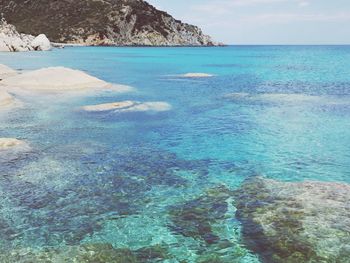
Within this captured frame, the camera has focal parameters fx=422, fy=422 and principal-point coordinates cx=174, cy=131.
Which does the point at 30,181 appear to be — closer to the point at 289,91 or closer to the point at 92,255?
the point at 92,255

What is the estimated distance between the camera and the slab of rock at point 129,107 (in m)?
40.8

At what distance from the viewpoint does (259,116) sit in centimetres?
3975

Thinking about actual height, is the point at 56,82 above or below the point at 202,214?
above

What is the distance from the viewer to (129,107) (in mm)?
42094

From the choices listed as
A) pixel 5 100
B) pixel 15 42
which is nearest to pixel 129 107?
pixel 5 100

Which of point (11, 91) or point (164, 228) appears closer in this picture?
point (164, 228)

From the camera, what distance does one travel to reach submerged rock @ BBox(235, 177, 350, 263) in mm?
13891

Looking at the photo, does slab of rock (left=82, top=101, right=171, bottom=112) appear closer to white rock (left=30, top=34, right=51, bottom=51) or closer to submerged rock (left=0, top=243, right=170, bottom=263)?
submerged rock (left=0, top=243, right=170, bottom=263)

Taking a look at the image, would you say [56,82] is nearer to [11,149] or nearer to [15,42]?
[11,149]

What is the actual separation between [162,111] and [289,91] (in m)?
25.7

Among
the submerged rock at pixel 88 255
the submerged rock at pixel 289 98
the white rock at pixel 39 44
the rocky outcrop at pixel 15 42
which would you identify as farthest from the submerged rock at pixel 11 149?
the white rock at pixel 39 44

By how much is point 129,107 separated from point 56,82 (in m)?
17.1

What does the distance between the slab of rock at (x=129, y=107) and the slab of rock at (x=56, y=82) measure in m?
12.7

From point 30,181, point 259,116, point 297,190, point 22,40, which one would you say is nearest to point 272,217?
Result: point 297,190
